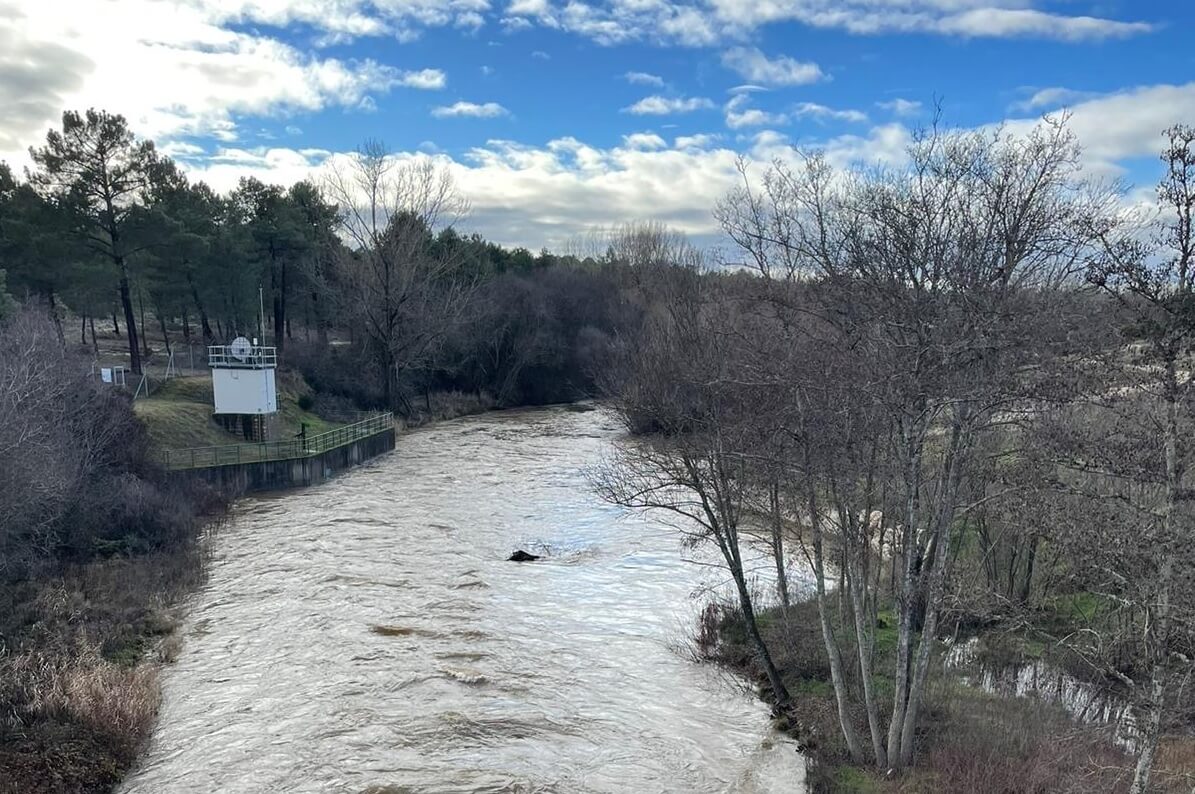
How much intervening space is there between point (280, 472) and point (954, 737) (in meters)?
→ 24.7

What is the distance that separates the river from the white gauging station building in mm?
8174

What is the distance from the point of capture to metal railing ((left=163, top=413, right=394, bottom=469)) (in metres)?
26.5

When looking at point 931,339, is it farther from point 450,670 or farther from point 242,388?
point 242,388

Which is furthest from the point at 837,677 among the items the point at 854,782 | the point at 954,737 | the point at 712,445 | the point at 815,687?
the point at 712,445

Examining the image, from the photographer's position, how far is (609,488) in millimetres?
13461

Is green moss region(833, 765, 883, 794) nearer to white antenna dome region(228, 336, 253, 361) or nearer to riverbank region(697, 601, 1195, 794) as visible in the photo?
riverbank region(697, 601, 1195, 794)

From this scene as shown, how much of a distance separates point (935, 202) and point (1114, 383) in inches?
129

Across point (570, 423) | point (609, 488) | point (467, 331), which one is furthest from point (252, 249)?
point (609, 488)

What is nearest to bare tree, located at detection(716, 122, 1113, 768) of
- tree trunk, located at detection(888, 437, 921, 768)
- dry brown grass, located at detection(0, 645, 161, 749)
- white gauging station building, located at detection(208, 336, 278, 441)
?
tree trunk, located at detection(888, 437, 921, 768)

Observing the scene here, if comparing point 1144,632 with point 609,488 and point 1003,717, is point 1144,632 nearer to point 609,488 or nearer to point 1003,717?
point 1003,717

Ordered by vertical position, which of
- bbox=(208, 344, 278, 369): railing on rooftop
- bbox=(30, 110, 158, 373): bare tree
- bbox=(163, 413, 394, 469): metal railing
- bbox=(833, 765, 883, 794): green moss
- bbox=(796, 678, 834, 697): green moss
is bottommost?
bbox=(796, 678, 834, 697): green moss

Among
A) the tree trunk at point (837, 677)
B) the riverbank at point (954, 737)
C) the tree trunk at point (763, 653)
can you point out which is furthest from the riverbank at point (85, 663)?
the tree trunk at point (837, 677)

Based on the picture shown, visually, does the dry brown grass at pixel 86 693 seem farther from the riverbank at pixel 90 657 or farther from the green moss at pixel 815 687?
the green moss at pixel 815 687

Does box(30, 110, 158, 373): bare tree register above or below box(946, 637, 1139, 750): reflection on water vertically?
above
